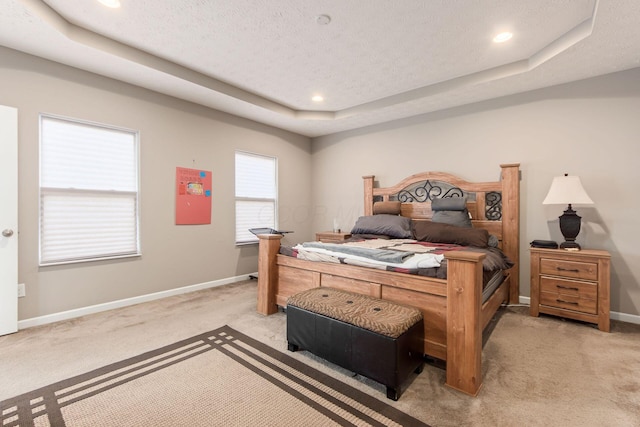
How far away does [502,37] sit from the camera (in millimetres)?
2586

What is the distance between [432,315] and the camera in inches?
77.7

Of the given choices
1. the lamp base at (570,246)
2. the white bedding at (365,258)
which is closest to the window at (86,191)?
the white bedding at (365,258)

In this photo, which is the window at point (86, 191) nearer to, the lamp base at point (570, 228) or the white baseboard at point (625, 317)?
the lamp base at point (570, 228)

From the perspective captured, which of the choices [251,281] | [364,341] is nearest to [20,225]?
[251,281]

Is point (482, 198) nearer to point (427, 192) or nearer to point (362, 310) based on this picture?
point (427, 192)

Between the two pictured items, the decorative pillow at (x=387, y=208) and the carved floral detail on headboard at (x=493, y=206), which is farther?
the decorative pillow at (x=387, y=208)

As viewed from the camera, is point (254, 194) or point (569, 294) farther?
point (254, 194)

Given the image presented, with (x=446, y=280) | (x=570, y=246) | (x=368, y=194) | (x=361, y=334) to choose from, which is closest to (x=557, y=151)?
(x=570, y=246)

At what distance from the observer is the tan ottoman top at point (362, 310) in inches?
68.0

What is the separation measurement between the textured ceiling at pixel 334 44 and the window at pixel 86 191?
27.0 inches

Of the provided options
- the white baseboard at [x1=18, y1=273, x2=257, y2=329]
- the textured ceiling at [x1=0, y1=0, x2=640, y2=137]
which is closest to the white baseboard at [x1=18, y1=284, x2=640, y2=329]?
the white baseboard at [x1=18, y1=273, x2=257, y2=329]

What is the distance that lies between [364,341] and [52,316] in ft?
10.2

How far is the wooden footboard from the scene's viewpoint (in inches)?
68.1

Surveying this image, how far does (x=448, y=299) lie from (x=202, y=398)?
5.32 ft
